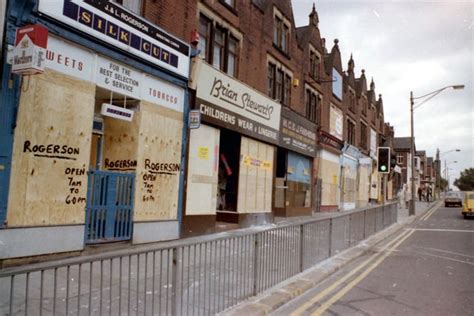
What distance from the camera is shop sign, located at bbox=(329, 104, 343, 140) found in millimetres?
27688

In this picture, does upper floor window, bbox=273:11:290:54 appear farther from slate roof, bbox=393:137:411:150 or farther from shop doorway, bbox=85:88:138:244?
slate roof, bbox=393:137:411:150

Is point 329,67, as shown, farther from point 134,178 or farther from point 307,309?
point 307,309

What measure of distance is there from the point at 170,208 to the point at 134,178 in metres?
1.63

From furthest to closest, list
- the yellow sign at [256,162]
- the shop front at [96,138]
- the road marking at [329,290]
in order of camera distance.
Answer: the yellow sign at [256,162] → the shop front at [96,138] → the road marking at [329,290]

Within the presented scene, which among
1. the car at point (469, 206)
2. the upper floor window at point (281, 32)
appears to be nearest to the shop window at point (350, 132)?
the car at point (469, 206)

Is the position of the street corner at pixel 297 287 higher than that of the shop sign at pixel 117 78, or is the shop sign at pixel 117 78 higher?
the shop sign at pixel 117 78

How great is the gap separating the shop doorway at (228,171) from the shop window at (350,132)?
19.9 metres

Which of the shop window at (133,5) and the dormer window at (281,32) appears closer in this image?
the shop window at (133,5)

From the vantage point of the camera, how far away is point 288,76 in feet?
66.1

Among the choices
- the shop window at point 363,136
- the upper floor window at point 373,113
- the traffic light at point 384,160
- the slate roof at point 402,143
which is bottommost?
the traffic light at point 384,160

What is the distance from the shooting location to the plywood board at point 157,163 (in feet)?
33.6

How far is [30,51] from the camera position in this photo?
679cm

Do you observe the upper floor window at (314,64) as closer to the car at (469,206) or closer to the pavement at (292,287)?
the car at (469,206)

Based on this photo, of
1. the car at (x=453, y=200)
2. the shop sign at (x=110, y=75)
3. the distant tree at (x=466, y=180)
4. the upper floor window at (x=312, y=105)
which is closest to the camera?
the shop sign at (x=110, y=75)
